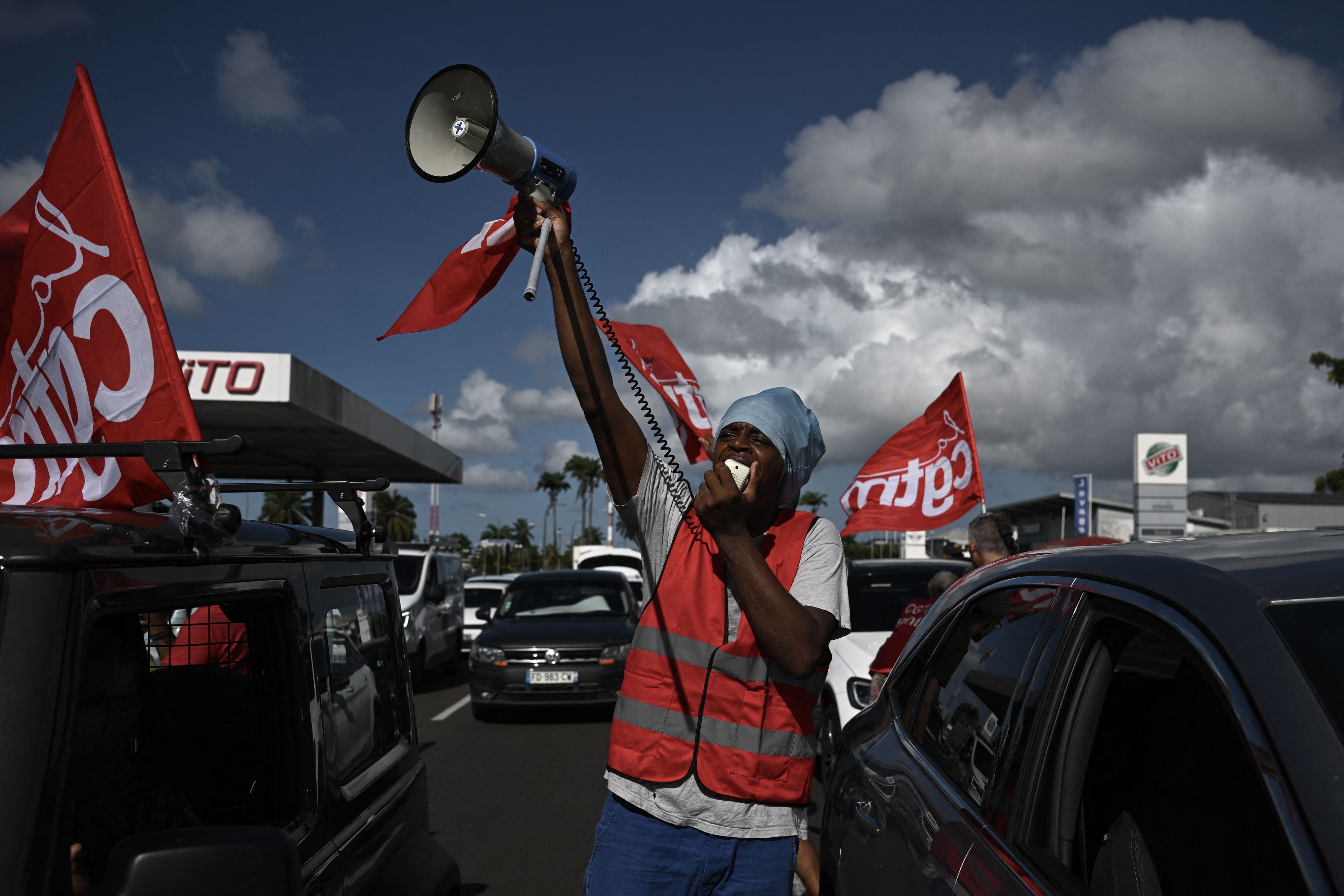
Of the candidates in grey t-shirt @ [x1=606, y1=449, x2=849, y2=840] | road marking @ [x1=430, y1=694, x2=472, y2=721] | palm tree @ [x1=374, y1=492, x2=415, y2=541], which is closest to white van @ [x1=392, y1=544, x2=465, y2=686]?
road marking @ [x1=430, y1=694, x2=472, y2=721]

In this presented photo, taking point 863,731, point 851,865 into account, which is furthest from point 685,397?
point 851,865

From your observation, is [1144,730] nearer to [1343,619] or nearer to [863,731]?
[1343,619]

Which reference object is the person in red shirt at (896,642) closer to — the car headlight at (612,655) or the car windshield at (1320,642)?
the car windshield at (1320,642)

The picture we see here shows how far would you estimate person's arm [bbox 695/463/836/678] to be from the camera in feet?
6.84

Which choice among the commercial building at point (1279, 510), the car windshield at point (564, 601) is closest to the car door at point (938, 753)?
the car windshield at point (564, 601)

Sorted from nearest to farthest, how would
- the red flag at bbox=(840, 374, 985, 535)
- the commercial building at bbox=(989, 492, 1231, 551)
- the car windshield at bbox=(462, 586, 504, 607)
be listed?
1. the red flag at bbox=(840, 374, 985, 535)
2. the car windshield at bbox=(462, 586, 504, 607)
3. the commercial building at bbox=(989, 492, 1231, 551)

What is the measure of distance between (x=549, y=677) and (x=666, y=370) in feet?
17.9

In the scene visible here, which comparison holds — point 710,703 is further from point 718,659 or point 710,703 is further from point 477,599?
point 477,599

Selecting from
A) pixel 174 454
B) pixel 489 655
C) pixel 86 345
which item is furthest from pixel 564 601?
pixel 174 454

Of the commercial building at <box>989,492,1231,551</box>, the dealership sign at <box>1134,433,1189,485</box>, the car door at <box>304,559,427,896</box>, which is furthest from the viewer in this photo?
the commercial building at <box>989,492,1231,551</box>

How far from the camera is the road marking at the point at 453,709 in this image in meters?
11.8

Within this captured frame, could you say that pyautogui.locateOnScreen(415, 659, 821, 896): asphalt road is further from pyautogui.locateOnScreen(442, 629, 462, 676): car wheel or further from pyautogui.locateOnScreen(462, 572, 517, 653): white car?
pyautogui.locateOnScreen(462, 572, 517, 653): white car

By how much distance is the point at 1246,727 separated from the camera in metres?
1.38

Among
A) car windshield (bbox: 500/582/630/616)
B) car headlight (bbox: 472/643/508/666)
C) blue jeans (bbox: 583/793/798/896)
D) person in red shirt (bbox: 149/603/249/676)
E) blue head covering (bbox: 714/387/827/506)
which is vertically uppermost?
blue head covering (bbox: 714/387/827/506)
